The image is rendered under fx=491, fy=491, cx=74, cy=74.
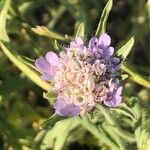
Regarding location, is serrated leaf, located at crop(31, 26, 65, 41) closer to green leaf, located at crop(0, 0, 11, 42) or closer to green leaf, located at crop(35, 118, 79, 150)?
green leaf, located at crop(0, 0, 11, 42)

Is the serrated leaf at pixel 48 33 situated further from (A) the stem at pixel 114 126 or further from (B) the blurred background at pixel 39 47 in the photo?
(A) the stem at pixel 114 126

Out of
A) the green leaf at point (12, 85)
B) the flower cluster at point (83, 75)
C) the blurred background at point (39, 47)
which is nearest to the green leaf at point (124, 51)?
the flower cluster at point (83, 75)

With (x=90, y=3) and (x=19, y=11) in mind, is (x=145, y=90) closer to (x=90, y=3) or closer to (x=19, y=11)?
(x=90, y=3)

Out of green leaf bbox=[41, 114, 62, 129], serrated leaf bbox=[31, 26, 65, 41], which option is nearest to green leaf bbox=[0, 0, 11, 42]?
serrated leaf bbox=[31, 26, 65, 41]

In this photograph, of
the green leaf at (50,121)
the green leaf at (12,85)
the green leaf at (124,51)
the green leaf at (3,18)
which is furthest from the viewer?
the green leaf at (12,85)

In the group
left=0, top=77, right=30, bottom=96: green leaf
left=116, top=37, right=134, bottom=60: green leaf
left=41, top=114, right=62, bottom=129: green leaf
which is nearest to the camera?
left=41, top=114, right=62, bottom=129: green leaf

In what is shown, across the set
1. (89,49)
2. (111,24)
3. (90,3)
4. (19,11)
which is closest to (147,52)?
(111,24)
